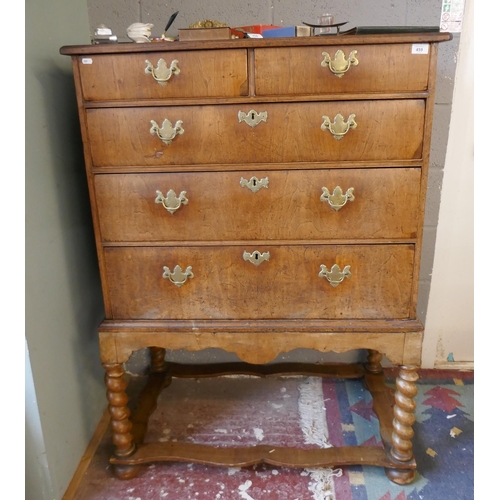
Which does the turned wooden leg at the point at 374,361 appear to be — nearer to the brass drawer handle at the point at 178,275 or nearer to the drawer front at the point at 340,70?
the brass drawer handle at the point at 178,275

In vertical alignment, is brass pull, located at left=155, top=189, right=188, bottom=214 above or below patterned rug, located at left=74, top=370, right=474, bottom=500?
above

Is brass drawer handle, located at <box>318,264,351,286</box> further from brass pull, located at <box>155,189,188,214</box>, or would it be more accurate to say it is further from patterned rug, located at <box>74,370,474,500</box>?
patterned rug, located at <box>74,370,474,500</box>

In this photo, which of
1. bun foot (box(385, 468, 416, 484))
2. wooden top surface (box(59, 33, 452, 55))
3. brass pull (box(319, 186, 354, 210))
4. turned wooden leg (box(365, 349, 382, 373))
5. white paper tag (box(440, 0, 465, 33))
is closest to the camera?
wooden top surface (box(59, 33, 452, 55))

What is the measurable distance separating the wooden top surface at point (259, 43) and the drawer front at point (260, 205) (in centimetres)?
33

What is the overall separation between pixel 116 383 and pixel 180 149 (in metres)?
0.79

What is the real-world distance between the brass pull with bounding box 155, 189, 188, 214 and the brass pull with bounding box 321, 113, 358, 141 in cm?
44

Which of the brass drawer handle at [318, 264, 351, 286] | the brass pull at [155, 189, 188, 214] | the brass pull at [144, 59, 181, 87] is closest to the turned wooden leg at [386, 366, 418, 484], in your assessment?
the brass drawer handle at [318, 264, 351, 286]

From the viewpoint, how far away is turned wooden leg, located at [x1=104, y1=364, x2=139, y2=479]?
57.6 inches

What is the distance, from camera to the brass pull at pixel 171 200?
1.28m

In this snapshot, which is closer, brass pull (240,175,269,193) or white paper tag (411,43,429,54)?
white paper tag (411,43,429,54)

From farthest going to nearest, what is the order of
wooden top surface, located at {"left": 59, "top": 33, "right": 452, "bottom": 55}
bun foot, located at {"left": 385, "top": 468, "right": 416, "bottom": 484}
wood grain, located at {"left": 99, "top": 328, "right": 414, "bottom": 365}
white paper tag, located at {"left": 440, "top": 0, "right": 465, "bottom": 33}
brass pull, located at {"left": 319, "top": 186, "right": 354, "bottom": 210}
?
white paper tag, located at {"left": 440, "top": 0, "right": 465, "bottom": 33} < bun foot, located at {"left": 385, "top": 468, "right": 416, "bottom": 484} < wood grain, located at {"left": 99, "top": 328, "right": 414, "bottom": 365} < brass pull, located at {"left": 319, "top": 186, "right": 354, "bottom": 210} < wooden top surface, located at {"left": 59, "top": 33, "right": 452, "bottom": 55}

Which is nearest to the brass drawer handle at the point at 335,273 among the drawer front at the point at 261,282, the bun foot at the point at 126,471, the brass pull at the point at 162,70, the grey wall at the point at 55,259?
the drawer front at the point at 261,282
